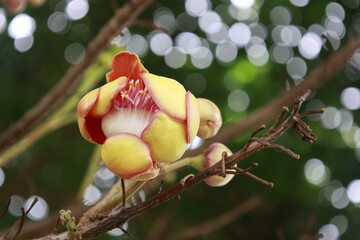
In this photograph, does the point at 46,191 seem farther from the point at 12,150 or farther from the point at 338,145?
the point at 338,145

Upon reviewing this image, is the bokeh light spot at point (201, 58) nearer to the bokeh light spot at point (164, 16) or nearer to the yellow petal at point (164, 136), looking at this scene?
the bokeh light spot at point (164, 16)

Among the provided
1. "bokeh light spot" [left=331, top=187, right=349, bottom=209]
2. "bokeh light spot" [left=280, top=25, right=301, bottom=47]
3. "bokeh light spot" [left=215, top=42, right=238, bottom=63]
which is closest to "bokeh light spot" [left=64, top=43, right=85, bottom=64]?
"bokeh light spot" [left=215, top=42, right=238, bottom=63]

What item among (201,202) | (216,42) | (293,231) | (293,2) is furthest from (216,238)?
(293,2)

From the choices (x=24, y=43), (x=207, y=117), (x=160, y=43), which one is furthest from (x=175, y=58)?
(x=207, y=117)

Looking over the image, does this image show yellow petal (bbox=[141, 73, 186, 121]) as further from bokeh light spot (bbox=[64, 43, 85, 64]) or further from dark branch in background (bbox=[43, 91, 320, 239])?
bokeh light spot (bbox=[64, 43, 85, 64])

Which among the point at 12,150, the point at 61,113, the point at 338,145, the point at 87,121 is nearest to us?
the point at 87,121
